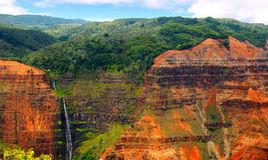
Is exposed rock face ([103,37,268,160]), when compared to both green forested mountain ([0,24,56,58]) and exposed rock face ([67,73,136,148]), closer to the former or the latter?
exposed rock face ([67,73,136,148])

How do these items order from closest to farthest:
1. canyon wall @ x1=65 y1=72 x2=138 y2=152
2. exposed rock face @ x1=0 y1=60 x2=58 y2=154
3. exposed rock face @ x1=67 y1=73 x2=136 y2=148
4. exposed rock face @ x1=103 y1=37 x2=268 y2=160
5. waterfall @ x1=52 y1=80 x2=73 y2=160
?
1. exposed rock face @ x1=103 y1=37 x2=268 y2=160
2. exposed rock face @ x1=0 y1=60 x2=58 y2=154
3. waterfall @ x1=52 y1=80 x2=73 y2=160
4. canyon wall @ x1=65 y1=72 x2=138 y2=152
5. exposed rock face @ x1=67 y1=73 x2=136 y2=148

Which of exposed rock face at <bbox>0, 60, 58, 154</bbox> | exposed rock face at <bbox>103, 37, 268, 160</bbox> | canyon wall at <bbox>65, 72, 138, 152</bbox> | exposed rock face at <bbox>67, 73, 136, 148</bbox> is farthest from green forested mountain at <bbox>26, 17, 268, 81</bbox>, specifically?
exposed rock face at <bbox>0, 60, 58, 154</bbox>

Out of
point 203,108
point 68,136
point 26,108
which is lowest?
point 68,136

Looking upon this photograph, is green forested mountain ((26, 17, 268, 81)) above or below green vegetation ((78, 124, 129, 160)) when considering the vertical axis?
above

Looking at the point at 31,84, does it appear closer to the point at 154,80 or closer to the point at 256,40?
the point at 154,80

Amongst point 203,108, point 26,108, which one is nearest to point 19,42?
point 26,108

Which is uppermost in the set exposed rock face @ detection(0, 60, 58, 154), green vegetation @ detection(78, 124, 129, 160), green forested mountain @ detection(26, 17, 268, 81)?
green forested mountain @ detection(26, 17, 268, 81)

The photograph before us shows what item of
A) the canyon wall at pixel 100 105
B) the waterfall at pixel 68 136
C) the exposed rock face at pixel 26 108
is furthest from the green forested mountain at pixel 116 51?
the waterfall at pixel 68 136

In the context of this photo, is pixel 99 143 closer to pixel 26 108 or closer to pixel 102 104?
pixel 102 104

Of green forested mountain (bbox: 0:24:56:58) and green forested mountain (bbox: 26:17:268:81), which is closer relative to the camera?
green forested mountain (bbox: 26:17:268:81)
